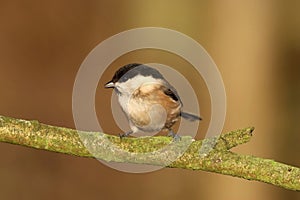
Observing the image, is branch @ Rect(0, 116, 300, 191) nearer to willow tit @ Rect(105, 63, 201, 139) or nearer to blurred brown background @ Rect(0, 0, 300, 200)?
willow tit @ Rect(105, 63, 201, 139)

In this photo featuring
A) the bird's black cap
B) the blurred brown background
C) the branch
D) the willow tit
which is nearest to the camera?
the branch

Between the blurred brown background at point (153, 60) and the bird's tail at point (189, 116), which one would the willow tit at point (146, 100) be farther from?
the blurred brown background at point (153, 60)

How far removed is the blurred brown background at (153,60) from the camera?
11.3 ft

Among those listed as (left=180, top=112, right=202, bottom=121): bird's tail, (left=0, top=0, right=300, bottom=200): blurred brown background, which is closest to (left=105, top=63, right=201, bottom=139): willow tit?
(left=180, top=112, right=202, bottom=121): bird's tail

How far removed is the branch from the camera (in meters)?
1.38

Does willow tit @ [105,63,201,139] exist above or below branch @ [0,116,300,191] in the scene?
above

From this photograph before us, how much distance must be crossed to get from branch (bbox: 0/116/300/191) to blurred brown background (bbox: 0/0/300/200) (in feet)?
6.56

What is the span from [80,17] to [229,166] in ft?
7.91

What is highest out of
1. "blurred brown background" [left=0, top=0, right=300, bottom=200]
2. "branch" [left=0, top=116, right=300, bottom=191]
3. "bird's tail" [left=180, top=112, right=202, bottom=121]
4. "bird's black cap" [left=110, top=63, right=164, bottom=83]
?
"blurred brown background" [left=0, top=0, right=300, bottom=200]

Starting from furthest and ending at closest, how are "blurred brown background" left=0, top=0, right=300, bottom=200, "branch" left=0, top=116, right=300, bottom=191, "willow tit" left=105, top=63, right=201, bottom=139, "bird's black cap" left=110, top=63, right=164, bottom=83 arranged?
"blurred brown background" left=0, top=0, right=300, bottom=200
"bird's black cap" left=110, top=63, right=164, bottom=83
"willow tit" left=105, top=63, right=201, bottom=139
"branch" left=0, top=116, right=300, bottom=191

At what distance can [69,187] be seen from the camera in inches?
135

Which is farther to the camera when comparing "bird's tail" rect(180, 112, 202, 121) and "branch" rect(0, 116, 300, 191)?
"bird's tail" rect(180, 112, 202, 121)

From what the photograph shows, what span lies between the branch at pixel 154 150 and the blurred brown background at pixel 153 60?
2001 mm

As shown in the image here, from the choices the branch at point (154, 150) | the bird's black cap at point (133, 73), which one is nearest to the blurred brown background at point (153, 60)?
the bird's black cap at point (133, 73)
